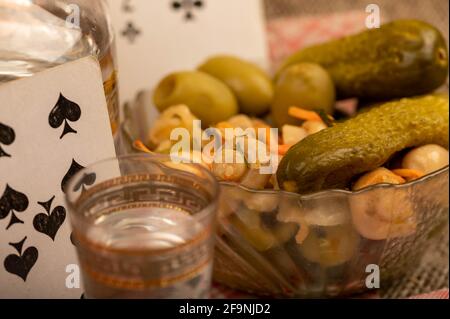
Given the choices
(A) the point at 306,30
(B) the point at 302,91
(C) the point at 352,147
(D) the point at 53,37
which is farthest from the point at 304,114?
(A) the point at 306,30

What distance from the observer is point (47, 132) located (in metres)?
0.56

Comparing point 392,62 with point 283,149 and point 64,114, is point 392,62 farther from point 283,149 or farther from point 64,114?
point 64,114

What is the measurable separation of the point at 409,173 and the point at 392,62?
0.63ft

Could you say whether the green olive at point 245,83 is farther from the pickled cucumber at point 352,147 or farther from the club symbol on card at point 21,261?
the club symbol on card at point 21,261

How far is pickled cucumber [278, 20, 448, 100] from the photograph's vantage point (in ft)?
2.70

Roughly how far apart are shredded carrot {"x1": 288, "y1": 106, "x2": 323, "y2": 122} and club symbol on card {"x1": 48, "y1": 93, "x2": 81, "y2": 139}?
31 cm

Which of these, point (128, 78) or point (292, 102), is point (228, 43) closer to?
point (128, 78)

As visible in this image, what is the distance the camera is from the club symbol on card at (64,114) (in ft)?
1.85

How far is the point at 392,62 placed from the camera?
32.7 inches

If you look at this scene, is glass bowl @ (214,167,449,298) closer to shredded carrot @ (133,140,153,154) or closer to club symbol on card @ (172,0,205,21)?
shredded carrot @ (133,140,153,154)

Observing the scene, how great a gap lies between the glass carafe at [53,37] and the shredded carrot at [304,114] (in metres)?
0.23

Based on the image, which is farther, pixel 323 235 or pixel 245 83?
pixel 245 83

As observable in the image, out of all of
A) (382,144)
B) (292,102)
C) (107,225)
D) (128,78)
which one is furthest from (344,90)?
(107,225)
